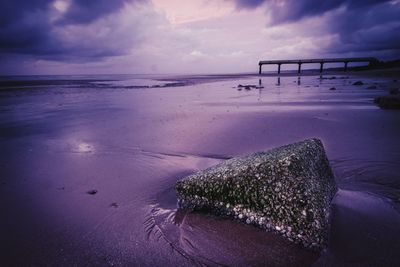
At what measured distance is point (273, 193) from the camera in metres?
2.64

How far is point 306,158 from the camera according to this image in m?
2.95

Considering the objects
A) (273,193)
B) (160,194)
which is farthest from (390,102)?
(160,194)

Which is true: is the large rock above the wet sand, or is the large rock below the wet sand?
above

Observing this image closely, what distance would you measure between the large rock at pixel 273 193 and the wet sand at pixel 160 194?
5.1 inches

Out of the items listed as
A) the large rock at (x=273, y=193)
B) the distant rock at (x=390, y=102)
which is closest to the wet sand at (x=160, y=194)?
the large rock at (x=273, y=193)

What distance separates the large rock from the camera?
8.22ft

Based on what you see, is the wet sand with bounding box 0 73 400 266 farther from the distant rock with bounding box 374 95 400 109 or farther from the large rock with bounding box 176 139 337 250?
the distant rock with bounding box 374 95 400 109

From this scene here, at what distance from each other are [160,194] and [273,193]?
169cm

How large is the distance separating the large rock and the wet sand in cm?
13

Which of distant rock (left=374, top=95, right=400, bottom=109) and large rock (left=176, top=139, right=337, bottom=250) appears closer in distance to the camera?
large rock (left=176, top=139, right=337, bottom=250)

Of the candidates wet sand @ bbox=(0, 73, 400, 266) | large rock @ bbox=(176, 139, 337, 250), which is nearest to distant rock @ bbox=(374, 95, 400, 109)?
wet sand @ bbox=(0, 73, 400, 266)

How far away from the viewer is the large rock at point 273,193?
8.22ft

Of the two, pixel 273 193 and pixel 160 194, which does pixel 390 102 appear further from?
pixel 160 194

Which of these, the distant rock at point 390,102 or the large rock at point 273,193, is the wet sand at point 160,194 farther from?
the distant rock at point 390,102
